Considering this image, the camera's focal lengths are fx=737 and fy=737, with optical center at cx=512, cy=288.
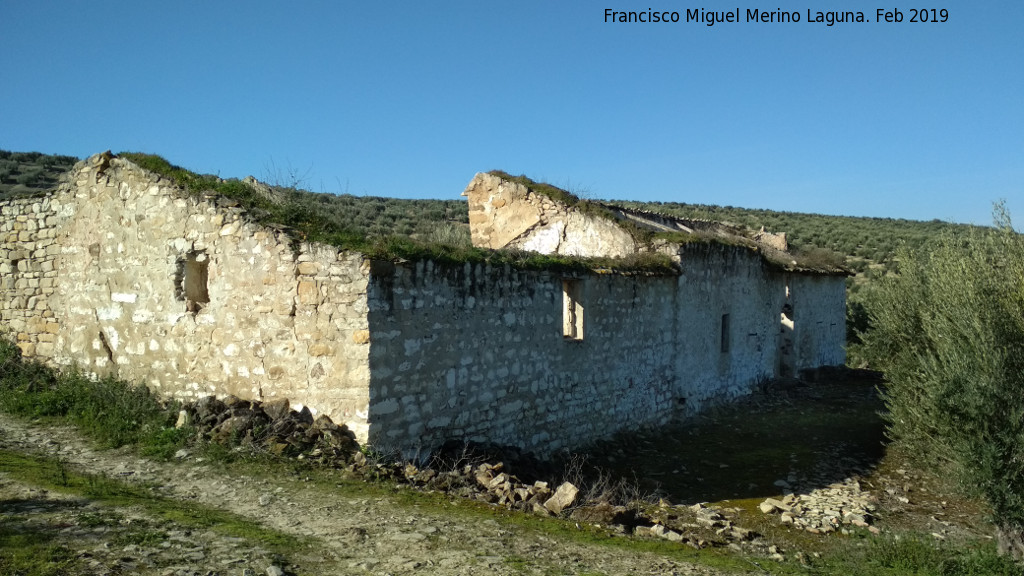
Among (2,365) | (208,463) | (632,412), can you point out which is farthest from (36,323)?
(632,412)

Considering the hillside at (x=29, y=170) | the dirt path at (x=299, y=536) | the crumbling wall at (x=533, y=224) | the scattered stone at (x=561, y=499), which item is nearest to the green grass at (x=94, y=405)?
the dirt path at (x=299, y=536)

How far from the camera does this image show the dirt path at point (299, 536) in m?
4.84

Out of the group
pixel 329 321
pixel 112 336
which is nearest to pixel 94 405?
pixel 112 336

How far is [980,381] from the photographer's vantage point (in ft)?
25.4

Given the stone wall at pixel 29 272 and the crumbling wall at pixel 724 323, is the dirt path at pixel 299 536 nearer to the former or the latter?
the stone wall at pixel 29 272

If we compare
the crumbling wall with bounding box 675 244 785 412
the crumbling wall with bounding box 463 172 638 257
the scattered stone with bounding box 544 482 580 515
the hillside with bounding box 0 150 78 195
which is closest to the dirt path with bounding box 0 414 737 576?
the scattered stone with bounding box 544 482 580 515

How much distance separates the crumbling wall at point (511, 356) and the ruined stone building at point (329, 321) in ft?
0.07

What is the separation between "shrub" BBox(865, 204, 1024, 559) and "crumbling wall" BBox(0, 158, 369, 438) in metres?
6.31

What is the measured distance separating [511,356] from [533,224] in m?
5.35

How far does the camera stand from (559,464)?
31.9ft

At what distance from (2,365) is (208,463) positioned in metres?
4.77

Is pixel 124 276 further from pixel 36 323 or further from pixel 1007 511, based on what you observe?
pixel 1007 511

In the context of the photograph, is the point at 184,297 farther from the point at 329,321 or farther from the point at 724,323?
the point at 724,323

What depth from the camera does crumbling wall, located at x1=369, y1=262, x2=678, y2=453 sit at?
24.9 ft
